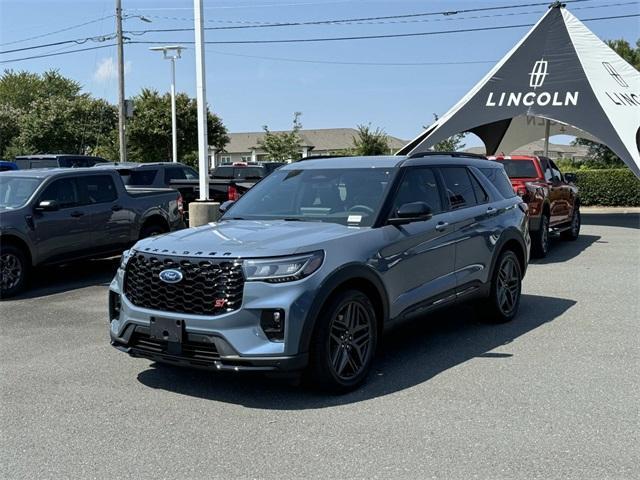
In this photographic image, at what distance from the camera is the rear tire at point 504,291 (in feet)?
23.9

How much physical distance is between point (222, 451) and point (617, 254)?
36.5 feet

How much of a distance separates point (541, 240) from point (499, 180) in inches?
203

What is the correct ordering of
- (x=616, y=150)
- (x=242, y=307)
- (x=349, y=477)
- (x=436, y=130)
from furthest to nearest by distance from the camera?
(x=436, y=130) → (x=616, y=150) → (x=242, y=307) → (x=349, y=477)

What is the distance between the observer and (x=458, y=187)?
23.0 ft

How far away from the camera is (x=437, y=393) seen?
203 inches

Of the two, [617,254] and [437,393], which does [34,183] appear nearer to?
[437,393]

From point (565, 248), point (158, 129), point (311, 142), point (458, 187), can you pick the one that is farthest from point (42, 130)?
point (458, 187)

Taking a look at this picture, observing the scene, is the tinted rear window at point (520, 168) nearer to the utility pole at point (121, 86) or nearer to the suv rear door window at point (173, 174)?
the suv rear door window at point (173, 174)

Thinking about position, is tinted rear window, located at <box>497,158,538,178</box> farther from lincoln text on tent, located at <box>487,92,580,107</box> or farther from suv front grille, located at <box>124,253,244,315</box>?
suv front grille, located at <box>124,253,244,315</box>

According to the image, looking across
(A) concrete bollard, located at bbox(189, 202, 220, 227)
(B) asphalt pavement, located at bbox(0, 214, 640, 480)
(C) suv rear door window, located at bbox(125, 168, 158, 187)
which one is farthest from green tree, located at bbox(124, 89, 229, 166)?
(B) asphalt pavement, located at bbox(0, 214, 640, 480)

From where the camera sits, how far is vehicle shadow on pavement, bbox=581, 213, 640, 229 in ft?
63.7

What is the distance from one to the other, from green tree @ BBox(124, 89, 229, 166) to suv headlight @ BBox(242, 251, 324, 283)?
42.8 meters

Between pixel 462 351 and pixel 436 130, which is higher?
pixel 436 130

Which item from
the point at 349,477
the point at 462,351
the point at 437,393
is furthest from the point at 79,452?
the point at 462,351
